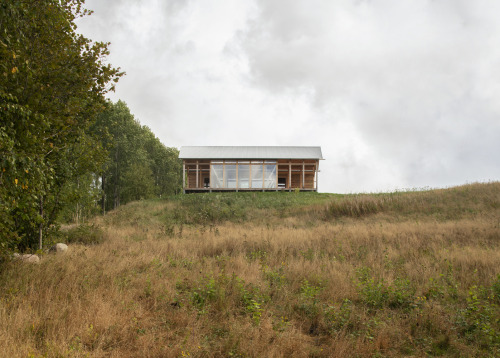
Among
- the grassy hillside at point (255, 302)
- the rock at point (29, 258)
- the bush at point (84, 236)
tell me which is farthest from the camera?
the bush at point (84, 236)

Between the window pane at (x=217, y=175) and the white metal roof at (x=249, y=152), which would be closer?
the white metal roof at (x=249, y=152)

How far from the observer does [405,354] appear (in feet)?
14.4

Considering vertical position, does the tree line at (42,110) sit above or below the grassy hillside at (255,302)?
above

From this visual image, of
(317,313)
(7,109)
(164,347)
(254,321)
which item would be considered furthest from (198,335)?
(7,109)

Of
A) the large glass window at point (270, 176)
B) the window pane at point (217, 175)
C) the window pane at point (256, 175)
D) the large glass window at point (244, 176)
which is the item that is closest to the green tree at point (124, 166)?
the window pane at point (217, 175)

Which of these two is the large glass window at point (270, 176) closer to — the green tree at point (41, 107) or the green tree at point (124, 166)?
the green tree at point (124, 166)

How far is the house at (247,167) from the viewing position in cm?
3183

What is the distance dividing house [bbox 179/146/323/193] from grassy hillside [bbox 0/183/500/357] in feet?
70.4

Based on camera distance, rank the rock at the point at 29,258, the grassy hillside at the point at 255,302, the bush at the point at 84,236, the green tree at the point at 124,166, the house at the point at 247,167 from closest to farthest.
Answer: the grassy hillside at the point at 255,302 → the rock at the point at 29,258 → the bush at the point at 84,236 → the green tree at the point at 124,166 → the house at the point at 247,167

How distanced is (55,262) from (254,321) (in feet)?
16.9

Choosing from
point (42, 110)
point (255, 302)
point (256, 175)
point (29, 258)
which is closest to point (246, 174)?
point (256, 175)

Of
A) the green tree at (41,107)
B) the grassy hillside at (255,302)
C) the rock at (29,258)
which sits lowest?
the grassy hillside at (255,302)

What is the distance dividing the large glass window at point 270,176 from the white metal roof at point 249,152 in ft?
3.70

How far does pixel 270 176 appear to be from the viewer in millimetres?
32062
